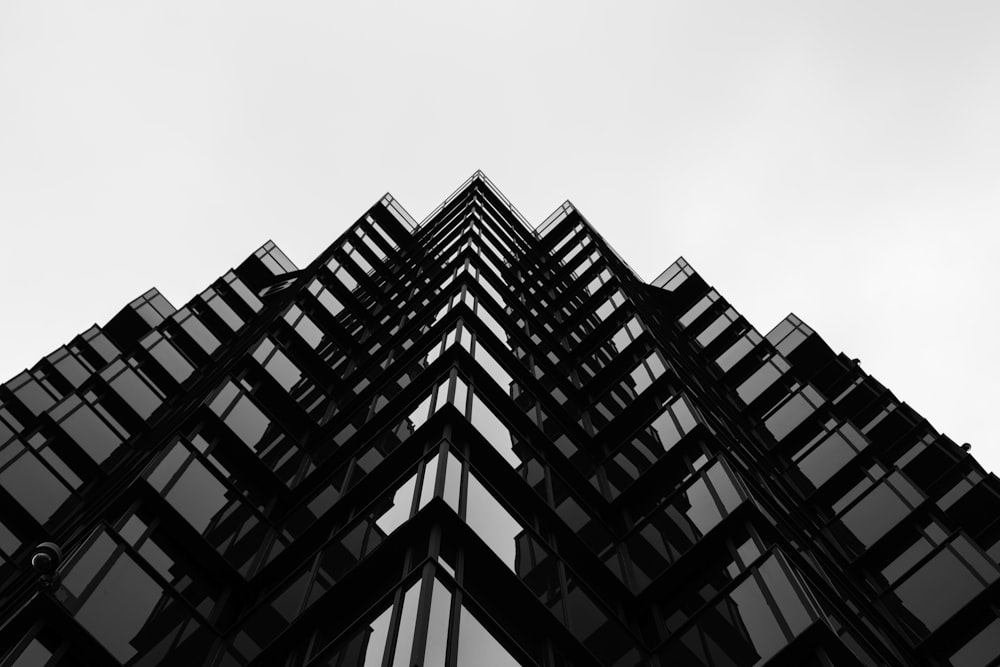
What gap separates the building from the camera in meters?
12.9

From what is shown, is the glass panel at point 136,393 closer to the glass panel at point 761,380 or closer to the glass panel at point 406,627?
the glass panel at point 406,627

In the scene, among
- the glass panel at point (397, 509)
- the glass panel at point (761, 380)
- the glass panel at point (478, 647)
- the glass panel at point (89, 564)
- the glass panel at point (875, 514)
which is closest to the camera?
the glass panel at point (478, 647)

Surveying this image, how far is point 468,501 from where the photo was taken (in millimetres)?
14117

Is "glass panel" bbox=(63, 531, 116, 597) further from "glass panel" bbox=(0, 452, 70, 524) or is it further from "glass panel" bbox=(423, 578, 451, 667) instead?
"glass panel" bbox=(423, 578, 451, 667)

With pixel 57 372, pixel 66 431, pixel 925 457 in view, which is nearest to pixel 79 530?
pixel 66 431

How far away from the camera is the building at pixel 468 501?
42.4 ft

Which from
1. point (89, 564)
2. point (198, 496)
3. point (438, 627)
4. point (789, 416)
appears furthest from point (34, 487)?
point (789, 416)

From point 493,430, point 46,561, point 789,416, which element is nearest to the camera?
point 46,561

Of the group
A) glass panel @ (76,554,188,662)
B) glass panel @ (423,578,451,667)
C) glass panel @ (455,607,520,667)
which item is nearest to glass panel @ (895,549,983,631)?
glass panel @ (455,607,520,667)

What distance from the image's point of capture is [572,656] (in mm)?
13023

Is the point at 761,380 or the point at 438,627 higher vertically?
the point at 438,627

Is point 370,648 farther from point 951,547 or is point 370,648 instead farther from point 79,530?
point 951,547

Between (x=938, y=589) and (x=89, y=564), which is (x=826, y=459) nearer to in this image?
(x=938, y=589)

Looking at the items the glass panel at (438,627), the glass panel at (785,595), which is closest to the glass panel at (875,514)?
the glass panel at (785,595)
